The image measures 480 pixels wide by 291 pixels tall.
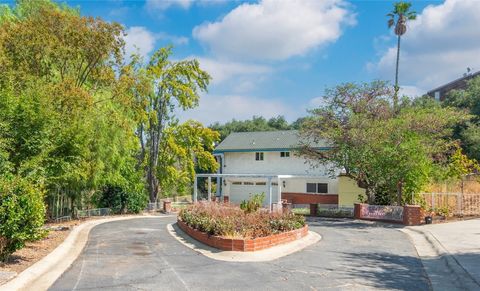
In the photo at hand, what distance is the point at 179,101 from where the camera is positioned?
35875mm

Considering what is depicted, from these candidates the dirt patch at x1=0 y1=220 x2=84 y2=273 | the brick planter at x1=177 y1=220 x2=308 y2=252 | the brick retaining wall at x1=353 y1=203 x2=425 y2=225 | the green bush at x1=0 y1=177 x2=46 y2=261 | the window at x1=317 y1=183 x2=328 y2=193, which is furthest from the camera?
the window at x1=317 y1=183 x2=328 y2=193

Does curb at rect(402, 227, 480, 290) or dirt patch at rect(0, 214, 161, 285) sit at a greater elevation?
dirt patch at rect(0, 214, 161, 285)

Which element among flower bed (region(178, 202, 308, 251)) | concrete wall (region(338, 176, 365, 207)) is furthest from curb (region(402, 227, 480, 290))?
concrete wall (region(338, 176, 365, 207))

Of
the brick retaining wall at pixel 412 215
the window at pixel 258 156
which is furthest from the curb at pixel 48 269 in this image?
the window at pixel 258 156

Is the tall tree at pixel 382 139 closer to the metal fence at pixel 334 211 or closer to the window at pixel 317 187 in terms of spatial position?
the metal fence at pixel 334 211

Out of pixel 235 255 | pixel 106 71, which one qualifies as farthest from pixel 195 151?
pixel 235 255

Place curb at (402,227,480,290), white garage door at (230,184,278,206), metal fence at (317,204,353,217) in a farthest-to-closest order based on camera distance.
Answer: white garage door at (230,184,278,206) → metal fence at (317,204,353,217) → curb at (402,227,480,290)

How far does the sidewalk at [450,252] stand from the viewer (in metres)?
10.1

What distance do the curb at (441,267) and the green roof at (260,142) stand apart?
74.9 feet

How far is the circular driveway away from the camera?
9.37 metres

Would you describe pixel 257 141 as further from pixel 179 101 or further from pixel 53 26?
pixel 53 26

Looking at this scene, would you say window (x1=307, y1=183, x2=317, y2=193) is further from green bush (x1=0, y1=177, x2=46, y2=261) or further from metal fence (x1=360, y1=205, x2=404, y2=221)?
green bush (x1=0, y1=177, x2=46, y2=261)

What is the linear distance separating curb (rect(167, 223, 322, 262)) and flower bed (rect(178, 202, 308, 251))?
0.17 meters

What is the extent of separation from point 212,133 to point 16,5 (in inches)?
691
